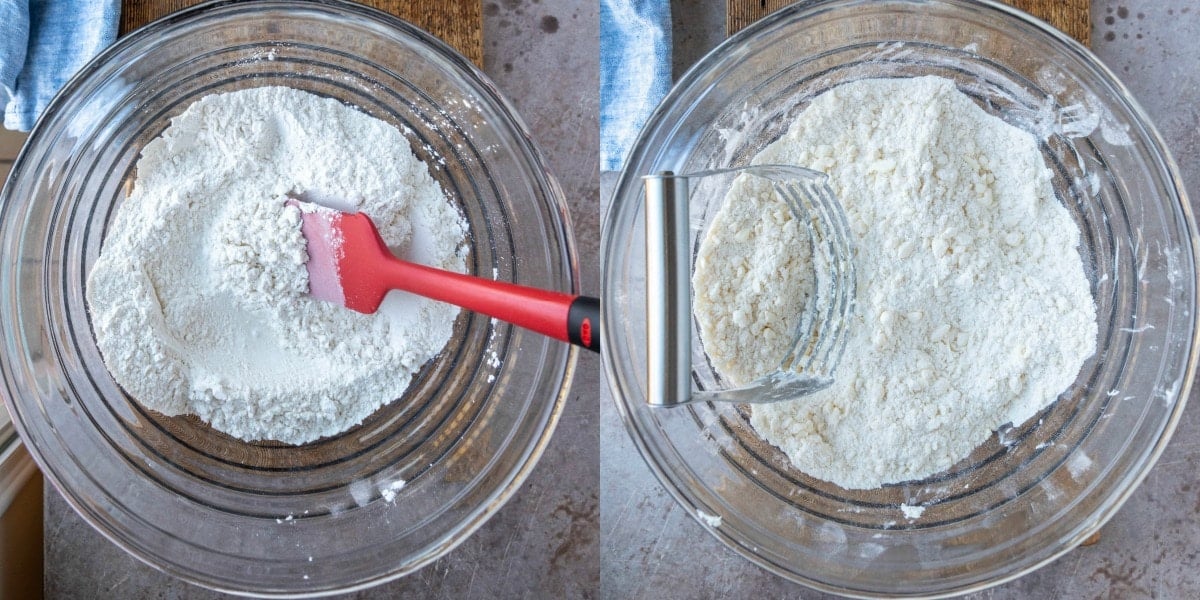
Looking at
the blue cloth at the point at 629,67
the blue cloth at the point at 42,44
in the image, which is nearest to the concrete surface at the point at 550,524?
the blue cloth at the point at 629,67

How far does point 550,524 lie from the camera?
936 mm

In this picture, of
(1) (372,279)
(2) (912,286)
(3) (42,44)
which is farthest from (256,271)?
(2) (912,286)

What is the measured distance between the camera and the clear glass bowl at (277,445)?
0.76 m

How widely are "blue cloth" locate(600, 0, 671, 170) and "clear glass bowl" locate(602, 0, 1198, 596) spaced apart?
139mm

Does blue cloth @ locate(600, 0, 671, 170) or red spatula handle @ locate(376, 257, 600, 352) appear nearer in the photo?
red spatula handle @ locate(376, 257, 600, 352)

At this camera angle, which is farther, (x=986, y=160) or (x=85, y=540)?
(x=85, y=540)

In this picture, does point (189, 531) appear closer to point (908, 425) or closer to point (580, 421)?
point (580, 421)

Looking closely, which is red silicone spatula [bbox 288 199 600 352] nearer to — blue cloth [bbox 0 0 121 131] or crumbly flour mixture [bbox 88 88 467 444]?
crumbly flour mixture [bbox 88 88 467 444]

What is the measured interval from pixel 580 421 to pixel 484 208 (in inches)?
11.7

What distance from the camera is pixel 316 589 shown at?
2.51 ft

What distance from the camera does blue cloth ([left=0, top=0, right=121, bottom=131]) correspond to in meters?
0.83

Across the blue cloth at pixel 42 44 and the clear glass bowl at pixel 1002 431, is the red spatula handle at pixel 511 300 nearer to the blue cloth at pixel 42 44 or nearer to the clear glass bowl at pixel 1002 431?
the clear glass bowl at pixel 1002 431

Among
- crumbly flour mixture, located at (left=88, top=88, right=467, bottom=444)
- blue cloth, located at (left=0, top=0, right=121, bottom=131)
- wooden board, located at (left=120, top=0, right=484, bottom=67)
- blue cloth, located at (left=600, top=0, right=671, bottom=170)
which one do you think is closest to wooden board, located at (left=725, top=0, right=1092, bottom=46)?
blue cloth, located at (left=600, top=0, right=671, bottom=170)

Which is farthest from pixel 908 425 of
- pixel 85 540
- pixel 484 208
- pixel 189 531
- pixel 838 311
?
pixel 85 540
